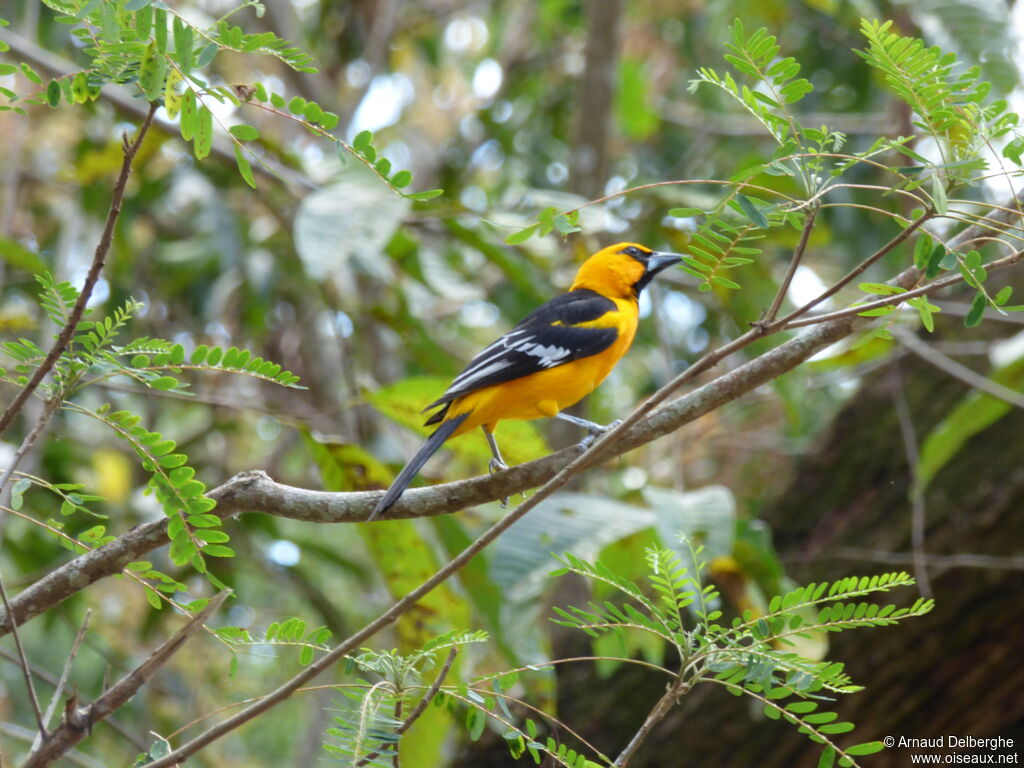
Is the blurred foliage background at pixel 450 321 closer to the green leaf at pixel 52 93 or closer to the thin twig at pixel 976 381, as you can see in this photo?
the thin twig at pixel 976 381

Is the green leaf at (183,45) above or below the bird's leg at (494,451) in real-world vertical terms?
above

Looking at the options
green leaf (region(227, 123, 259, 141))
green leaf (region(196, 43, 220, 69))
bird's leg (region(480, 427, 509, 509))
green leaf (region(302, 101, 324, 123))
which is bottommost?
bird's leg (region(480, 427, 509, 509))

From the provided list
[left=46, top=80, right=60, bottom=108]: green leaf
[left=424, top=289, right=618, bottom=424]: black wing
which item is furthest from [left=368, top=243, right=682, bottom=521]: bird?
[left=46, top=80, right=60, bottom=108]: green leaf

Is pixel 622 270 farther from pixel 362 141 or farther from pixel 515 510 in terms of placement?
pixel 515 510

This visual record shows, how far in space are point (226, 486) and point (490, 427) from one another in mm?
1631

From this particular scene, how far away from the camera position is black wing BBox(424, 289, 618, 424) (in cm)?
339

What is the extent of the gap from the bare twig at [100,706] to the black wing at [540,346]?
175cm

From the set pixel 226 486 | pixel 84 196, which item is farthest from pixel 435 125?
pixel 226 486

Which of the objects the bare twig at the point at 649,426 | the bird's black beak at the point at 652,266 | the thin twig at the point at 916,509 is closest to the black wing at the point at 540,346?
the bird's black beak at the point at 652,266

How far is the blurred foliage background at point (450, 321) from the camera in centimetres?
375

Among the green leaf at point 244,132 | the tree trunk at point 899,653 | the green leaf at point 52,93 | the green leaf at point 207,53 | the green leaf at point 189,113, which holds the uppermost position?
the green leaf at point 207,53

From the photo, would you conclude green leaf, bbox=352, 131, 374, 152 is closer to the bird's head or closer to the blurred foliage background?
the blurred foliage background

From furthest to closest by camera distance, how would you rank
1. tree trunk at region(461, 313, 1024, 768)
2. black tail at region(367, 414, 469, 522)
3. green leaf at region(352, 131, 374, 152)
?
1. tree trunk at region(461, 313, 1024, 768)
2. black tail at region(367, 414, 469, 522)
3. green leaf at region(352, 131, 374, 152)

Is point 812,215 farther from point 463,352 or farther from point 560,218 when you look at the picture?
point 463,352
